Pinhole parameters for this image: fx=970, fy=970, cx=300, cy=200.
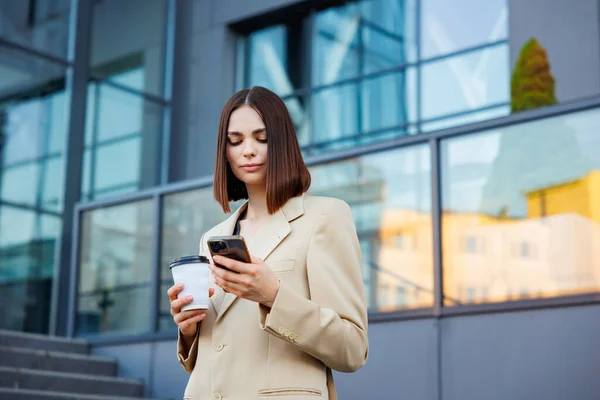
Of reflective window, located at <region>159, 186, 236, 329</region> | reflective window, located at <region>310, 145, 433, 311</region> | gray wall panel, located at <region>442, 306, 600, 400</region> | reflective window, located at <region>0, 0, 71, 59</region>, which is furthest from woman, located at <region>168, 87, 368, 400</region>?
reflective window, located at <region>0, 0, 71, 59</region>

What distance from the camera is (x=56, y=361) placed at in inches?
313

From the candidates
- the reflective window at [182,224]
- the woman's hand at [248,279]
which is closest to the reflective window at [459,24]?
the reflective window at [182,224]

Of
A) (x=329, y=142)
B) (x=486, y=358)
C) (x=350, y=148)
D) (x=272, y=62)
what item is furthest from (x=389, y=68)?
(x=486, y=358)

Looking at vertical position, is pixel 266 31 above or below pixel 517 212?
above

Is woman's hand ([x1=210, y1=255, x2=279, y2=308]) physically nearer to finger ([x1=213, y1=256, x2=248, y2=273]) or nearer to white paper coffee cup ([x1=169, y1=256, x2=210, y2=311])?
finger ([x1=213, y1=256, x2=248, y2=273])

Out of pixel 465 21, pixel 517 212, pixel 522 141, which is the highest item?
pixel 465 21

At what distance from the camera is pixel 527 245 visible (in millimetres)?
6047

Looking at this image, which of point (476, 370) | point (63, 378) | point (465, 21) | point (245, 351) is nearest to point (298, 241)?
point (245, 351)

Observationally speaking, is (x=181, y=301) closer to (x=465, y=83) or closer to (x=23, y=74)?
(x=465, y=83)

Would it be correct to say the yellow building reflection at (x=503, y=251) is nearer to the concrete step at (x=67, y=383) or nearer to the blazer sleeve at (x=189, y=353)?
the concrete step at (x=67, y=383)

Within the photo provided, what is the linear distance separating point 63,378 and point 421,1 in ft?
20.7

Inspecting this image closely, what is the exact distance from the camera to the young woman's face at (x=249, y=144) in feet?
8.25

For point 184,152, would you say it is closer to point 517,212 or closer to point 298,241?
point 517,212

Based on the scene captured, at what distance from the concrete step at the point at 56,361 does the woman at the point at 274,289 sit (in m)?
5.48
